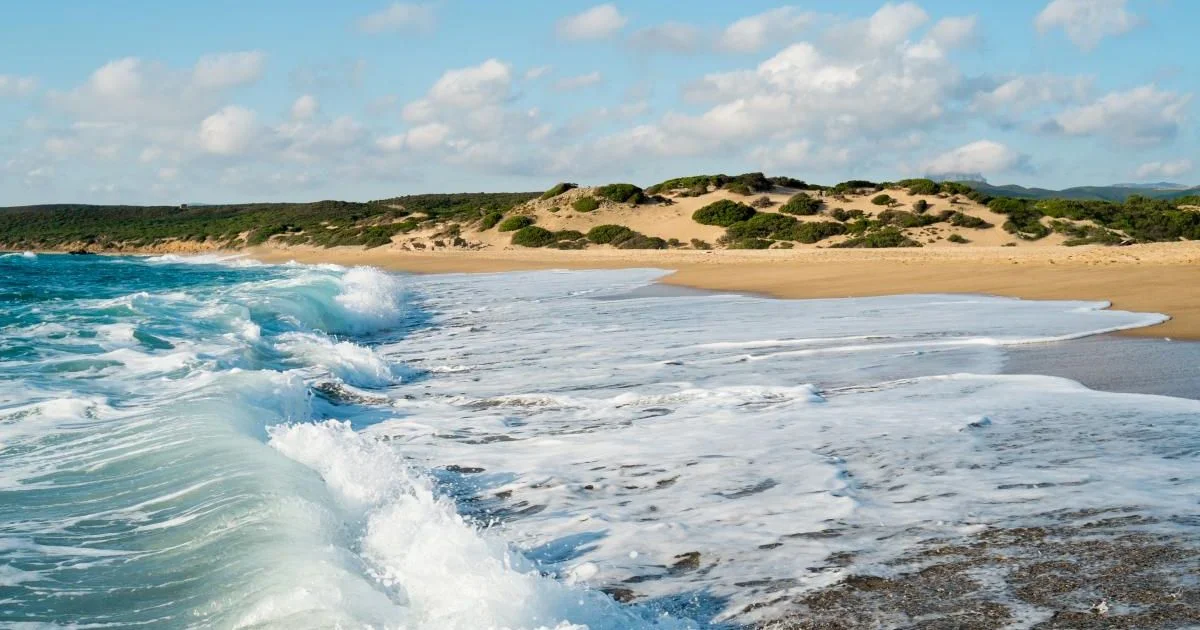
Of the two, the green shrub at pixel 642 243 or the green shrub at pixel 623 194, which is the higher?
the green shrub at pixel 623 194

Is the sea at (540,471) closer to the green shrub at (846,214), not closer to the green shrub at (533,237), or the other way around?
the green shrub at (846,214)

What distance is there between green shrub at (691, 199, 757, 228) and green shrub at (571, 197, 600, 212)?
6.20m

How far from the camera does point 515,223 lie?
5041cm

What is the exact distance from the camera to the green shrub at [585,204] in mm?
51656

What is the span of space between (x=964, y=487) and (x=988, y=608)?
1.55m

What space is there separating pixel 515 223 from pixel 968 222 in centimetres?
2197

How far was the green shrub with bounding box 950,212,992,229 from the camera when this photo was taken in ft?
132

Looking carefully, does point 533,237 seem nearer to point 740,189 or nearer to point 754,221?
point 754,221

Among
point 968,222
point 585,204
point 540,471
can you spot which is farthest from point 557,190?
point 540,471

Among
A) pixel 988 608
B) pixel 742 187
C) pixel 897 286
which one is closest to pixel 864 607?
pixel 988 608

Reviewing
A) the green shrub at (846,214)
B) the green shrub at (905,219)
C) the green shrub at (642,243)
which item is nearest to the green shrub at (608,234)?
the green shrub at (642,243)

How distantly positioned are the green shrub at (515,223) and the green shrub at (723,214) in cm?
871

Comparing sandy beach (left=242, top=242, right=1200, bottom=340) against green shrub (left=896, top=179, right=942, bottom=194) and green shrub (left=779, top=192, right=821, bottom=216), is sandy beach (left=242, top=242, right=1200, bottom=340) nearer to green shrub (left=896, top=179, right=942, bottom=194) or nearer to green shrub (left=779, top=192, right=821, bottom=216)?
green shrub (left=779, top=192, right=821, bottom=216)

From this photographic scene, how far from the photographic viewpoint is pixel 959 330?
11320mm
